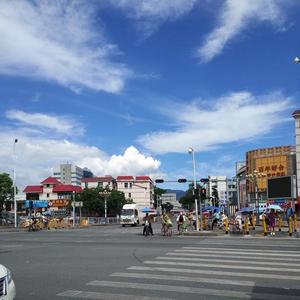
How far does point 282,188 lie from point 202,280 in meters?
34.3

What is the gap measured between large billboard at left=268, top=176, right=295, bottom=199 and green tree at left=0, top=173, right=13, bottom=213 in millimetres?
51207

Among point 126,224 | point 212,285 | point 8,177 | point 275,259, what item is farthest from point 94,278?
point 8,177

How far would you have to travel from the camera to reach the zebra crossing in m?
9.92

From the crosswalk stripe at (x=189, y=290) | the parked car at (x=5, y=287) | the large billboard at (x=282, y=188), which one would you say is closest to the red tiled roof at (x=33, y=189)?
the large billboard at (x=282, y=188)

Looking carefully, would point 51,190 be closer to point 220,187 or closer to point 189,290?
point 220,187

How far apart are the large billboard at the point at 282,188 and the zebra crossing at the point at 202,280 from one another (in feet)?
92.3

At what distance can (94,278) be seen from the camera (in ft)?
39.9

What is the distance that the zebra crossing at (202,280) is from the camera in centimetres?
992

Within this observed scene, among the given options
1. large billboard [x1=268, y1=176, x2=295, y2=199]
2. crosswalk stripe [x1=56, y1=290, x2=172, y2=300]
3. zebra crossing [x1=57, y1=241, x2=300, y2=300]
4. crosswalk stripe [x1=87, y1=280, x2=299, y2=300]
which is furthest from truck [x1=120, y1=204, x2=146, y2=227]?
crosswalk stripe [x1=56, y1=290, x2=172, y2=300]

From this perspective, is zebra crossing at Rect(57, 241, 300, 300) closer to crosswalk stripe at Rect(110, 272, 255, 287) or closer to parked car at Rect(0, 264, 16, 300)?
crosswalk stripe at Rect(110, 272, 255, 287)

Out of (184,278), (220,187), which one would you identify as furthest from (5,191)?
(184,278)

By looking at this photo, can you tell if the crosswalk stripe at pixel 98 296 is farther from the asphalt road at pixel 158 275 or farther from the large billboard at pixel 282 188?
the large billboard at pixel 282 188

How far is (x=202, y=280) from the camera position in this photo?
458 inches

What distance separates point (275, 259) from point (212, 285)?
574 centimetres
